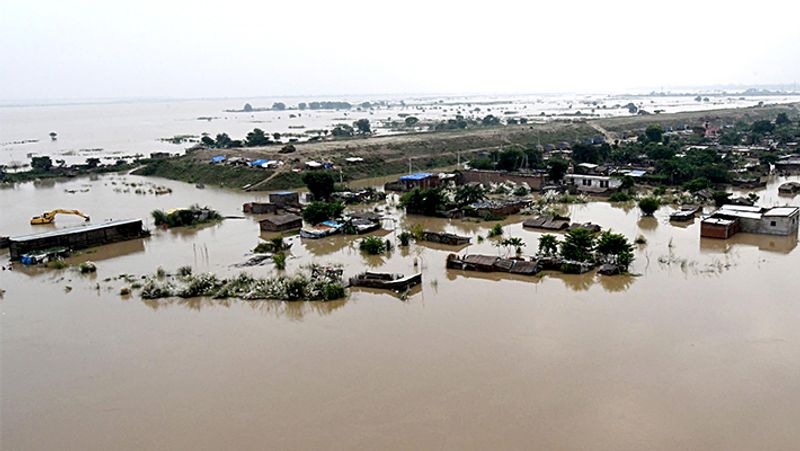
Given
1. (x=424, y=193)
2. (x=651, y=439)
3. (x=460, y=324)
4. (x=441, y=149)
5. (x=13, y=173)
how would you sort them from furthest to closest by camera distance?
(x=441, y=149) → (x=13, y=173) → (x=424, y=193) → (x=460, y=324) → (x=651, y=439)

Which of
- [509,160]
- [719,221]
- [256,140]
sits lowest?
[719,221]

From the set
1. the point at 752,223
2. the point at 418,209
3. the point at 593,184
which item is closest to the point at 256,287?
the point at 418,209

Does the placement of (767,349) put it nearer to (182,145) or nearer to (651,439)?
(651,439)

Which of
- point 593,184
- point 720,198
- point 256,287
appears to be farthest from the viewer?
point 593,184

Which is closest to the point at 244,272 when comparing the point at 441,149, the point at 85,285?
the point at 85,285

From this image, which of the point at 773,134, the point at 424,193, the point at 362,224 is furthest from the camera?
the point at 773,134

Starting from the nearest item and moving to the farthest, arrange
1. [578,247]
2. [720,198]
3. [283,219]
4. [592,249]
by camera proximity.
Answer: [578,247]
[592,249]
[283,219]
[720,198]

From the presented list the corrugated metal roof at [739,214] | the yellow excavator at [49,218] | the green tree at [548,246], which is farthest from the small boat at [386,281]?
the yellow excavator at [49,218]

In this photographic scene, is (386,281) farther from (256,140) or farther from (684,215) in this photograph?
(256,140)

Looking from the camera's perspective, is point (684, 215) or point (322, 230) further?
point (684, 215)
